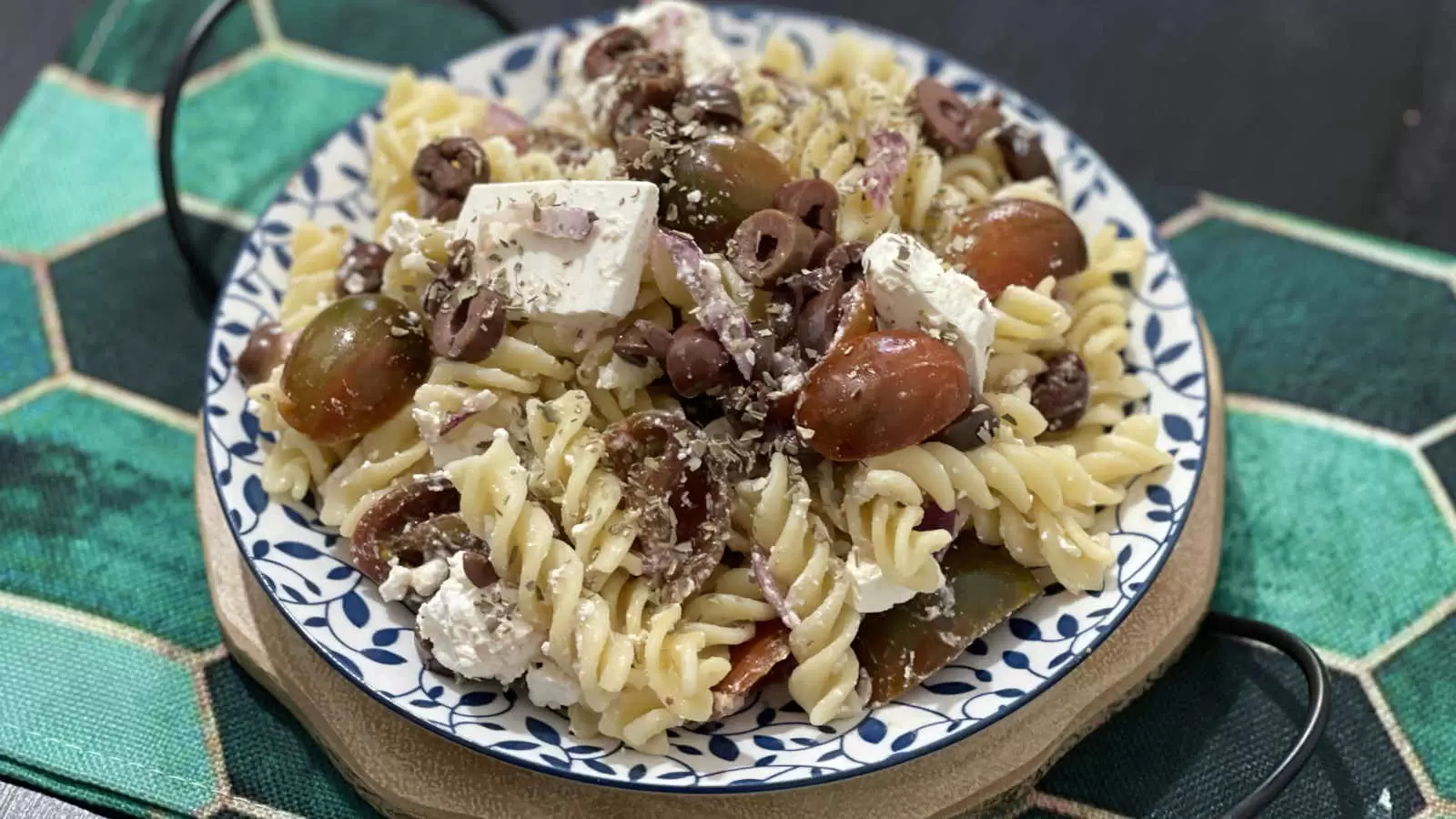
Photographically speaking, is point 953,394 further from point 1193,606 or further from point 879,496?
point 1193,606

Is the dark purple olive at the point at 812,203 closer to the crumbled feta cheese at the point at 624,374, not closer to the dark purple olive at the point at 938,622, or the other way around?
the crumbled feta cheese at the point at 624,374

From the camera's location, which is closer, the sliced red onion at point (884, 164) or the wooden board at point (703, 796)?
the wooden board at point (703, 796)

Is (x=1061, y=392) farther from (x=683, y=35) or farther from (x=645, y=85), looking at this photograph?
(x=683, y=35)

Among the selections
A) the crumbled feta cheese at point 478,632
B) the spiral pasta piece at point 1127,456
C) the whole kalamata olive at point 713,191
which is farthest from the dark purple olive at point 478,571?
the spiral pasta piece at point 1127,456

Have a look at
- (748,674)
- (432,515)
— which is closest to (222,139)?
(432,515)

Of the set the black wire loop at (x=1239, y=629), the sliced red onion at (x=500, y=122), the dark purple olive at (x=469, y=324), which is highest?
the sliced red onion at (x=500, y=122)

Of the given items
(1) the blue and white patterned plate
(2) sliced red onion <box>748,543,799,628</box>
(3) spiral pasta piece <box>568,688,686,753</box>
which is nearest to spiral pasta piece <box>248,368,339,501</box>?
(1) the blue and white patterned plate

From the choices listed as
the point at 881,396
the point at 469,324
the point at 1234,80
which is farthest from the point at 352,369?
the point at 1234,80
